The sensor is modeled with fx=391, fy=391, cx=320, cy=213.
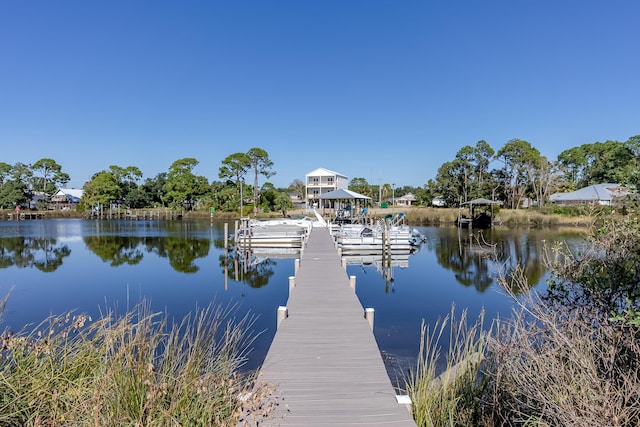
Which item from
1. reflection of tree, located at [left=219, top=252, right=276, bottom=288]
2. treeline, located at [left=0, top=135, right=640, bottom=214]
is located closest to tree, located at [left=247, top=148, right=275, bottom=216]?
treeline, located at [left=0, top=135, right=640, bottom=214]

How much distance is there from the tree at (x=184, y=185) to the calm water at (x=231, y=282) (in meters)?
29.7

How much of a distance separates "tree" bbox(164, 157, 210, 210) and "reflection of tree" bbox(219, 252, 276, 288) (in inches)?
1442

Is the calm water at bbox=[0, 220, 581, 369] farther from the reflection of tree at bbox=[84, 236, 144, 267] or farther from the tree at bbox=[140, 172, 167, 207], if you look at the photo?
the tree at bbox=[140, 172, 167, 207]

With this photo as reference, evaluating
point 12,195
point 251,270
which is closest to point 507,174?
point 251,270

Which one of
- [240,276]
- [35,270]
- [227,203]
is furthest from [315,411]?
[227,203]

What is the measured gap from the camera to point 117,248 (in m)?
24.9

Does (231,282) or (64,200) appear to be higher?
(64,200)

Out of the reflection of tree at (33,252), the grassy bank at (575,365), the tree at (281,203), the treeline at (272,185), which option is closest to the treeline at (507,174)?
the treeline at (272,185)

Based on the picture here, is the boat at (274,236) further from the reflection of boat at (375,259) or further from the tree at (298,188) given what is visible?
the tree at (298,188)

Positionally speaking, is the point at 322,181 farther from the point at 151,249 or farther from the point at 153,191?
the point at 151,249

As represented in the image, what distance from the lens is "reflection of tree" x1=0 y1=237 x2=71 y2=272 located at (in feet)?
61.8

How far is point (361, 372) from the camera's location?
5000 mm

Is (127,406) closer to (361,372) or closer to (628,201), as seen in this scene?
(361,372)

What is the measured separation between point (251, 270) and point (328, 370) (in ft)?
43.1
